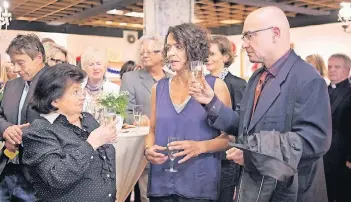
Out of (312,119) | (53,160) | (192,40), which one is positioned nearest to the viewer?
(312,119)

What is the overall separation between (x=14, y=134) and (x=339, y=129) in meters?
2.98

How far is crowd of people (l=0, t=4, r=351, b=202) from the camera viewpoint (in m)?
1.65

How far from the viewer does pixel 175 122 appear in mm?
2199

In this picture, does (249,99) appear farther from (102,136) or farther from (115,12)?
(115,12)

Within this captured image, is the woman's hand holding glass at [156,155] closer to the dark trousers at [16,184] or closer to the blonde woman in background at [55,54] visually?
the dark trousers at [16,184]

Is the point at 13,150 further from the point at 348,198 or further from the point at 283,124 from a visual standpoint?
the point at 348,198

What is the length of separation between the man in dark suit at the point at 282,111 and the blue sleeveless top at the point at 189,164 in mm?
318

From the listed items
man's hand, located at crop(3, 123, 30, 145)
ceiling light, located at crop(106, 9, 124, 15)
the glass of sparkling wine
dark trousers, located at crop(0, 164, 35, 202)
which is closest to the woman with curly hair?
the glass of sparkling wine

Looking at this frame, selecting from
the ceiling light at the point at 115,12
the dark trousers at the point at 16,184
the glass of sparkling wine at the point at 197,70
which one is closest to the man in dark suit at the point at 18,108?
the dark trousers at the point at 16,184

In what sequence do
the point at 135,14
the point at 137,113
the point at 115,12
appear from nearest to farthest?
the point at 137,113, the point at 115,12, the point at 135,14

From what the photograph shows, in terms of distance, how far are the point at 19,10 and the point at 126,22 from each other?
3.61 m

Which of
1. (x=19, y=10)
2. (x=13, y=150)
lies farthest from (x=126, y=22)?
(x=13, y=150)

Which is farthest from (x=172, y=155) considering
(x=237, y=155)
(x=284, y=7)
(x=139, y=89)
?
(x=284, y=7)

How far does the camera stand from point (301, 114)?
64.8 inches
